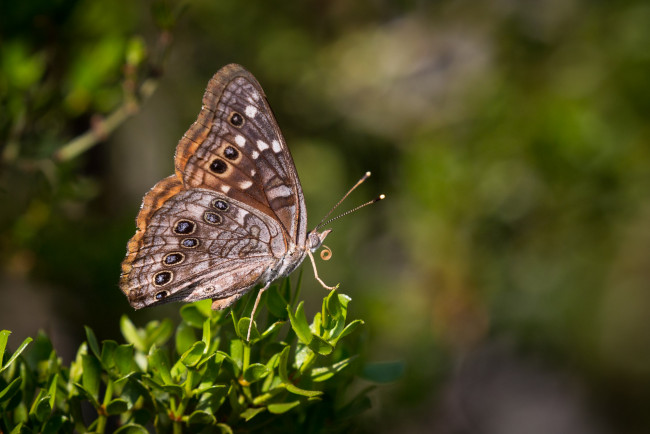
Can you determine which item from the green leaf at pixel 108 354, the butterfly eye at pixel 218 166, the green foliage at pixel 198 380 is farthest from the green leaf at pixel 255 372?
the butterfly eye at pixel 218 166

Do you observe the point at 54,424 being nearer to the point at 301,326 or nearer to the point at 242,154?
the point at 301,326

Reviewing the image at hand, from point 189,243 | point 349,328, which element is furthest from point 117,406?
point 189,243

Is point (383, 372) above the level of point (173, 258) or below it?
below

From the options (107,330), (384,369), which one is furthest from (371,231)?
(384,369)

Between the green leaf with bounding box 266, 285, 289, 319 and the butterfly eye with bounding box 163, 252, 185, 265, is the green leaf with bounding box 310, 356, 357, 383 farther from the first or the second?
the butterfly eye with bounding box 163, 252, 185, 265

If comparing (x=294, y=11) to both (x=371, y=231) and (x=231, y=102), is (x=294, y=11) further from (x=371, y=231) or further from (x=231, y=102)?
(x=231, y=102)

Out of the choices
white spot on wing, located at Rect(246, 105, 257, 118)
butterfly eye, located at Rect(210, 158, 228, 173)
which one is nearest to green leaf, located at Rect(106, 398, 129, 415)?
butterfly eye, located at Rect(210, 158, 228, 173)

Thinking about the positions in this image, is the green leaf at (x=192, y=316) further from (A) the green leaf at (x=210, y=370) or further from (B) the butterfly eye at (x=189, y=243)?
(B) the butterfly eye at (x=189, y=243)
